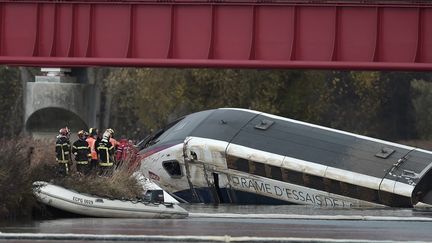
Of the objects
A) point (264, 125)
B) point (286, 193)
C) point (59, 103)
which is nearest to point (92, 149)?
point (286, 193)

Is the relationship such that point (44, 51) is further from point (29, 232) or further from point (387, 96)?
point (387, 96)

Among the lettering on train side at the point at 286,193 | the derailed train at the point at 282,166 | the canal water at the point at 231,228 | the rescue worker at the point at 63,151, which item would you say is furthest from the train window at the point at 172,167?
the canal water at the point at 231,228

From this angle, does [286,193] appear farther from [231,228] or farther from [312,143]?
[231,228]

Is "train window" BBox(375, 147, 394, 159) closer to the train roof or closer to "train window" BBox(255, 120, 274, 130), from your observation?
the train roof

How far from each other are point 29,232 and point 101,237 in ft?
6.32

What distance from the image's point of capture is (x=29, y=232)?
18.7 meters

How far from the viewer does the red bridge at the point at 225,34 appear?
1384 inches

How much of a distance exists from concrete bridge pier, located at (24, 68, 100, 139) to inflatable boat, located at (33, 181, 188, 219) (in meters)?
19.4

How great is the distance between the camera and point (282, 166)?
32688mm

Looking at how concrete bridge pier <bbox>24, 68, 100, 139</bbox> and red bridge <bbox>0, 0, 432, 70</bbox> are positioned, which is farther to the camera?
concrete bridge pier <bbox>24, 68, 100, 139</bbox>

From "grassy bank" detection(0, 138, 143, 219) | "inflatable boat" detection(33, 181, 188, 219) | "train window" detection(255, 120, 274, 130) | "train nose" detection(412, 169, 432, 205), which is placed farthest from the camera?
"train window" detection(255, 120, 274, 130)

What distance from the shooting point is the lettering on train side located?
105 feet

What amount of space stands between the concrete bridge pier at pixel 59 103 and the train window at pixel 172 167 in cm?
927

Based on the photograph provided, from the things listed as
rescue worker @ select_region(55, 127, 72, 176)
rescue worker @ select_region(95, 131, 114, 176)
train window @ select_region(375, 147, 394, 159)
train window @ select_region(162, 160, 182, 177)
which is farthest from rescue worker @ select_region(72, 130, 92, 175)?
train window @ select_region(375, 147, 394, 159)
